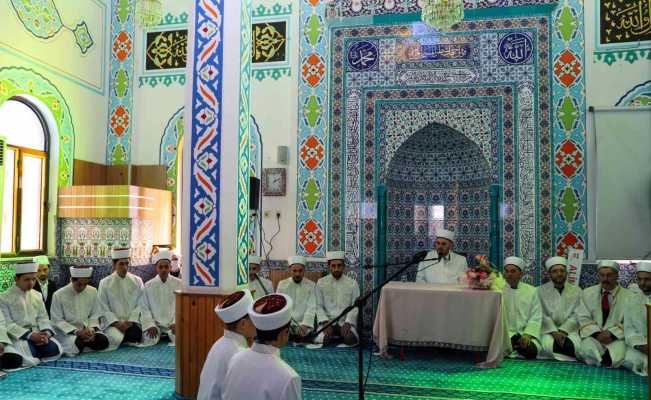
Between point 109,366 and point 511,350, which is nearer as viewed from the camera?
point 109,366

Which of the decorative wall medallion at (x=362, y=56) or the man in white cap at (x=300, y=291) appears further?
the decorative wall medallion at (x=362, y=56)

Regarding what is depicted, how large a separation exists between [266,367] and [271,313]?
187 millimetres

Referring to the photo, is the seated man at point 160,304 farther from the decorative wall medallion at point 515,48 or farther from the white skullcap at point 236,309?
the decorative wall medallion at point 515,48

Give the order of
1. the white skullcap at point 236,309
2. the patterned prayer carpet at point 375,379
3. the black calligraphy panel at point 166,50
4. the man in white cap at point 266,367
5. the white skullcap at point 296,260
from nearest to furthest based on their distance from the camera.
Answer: the man in white cap at point 266,367
the white skullcap at point 236,309
the patterned prayer carpet at point 375,379
the white skullcap at point 296,260
the black calligraphy panel at point 166,50

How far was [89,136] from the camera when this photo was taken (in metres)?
6.90

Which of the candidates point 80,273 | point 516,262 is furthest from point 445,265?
point 80,273

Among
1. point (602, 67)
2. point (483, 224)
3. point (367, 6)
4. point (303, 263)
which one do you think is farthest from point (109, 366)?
point (602, 67)

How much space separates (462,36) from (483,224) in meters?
2.00

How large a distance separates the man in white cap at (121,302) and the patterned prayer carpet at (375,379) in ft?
0.93

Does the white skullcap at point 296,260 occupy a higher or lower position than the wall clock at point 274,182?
lower

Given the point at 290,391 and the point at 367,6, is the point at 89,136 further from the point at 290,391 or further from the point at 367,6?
the point at 290,391

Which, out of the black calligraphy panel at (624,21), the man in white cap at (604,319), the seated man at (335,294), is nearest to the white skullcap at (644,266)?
the man in white cap at (604,319)

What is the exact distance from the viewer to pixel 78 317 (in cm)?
550

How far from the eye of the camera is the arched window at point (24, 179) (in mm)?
5918
